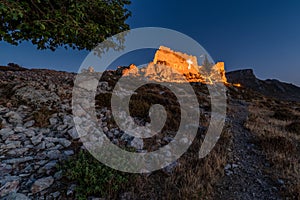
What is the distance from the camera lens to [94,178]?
3580 mm

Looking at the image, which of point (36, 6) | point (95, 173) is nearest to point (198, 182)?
point (95, 173)

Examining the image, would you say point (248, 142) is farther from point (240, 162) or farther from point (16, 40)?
point (16, 40)

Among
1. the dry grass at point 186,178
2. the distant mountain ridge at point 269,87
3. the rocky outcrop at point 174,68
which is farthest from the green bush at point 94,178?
the distant mountain ridge at point 269,87

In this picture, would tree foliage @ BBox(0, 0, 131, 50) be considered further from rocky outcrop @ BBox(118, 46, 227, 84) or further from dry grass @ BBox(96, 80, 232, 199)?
rocky outcrop @ BBox(118, 46, 227, 84)

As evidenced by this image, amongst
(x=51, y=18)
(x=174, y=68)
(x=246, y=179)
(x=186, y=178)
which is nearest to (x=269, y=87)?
(x=174, y=68)

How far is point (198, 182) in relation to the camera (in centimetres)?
398

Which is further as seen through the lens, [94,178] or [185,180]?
[185,180]

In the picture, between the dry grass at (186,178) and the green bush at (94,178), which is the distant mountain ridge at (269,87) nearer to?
the dry grass at (186,178)

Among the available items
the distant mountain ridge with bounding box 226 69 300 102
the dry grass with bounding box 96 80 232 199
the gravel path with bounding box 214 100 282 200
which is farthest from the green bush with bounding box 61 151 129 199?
the distant mountain ridge with bounding box 226 69 300 102

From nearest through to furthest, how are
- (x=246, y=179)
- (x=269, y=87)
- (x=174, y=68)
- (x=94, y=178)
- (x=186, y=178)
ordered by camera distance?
1. (x=94, y=178)
2. (x=186, y=178)
3. (x=246, y=179)
4. (x=174, y=68)
5. (x=269, y=87)

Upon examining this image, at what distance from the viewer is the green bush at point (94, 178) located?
3426 millimetres

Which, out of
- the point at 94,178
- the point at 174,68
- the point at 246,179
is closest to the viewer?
the point at 94,178

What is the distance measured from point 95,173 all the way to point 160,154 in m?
2.34

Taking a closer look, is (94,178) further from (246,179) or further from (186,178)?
(246,179)
